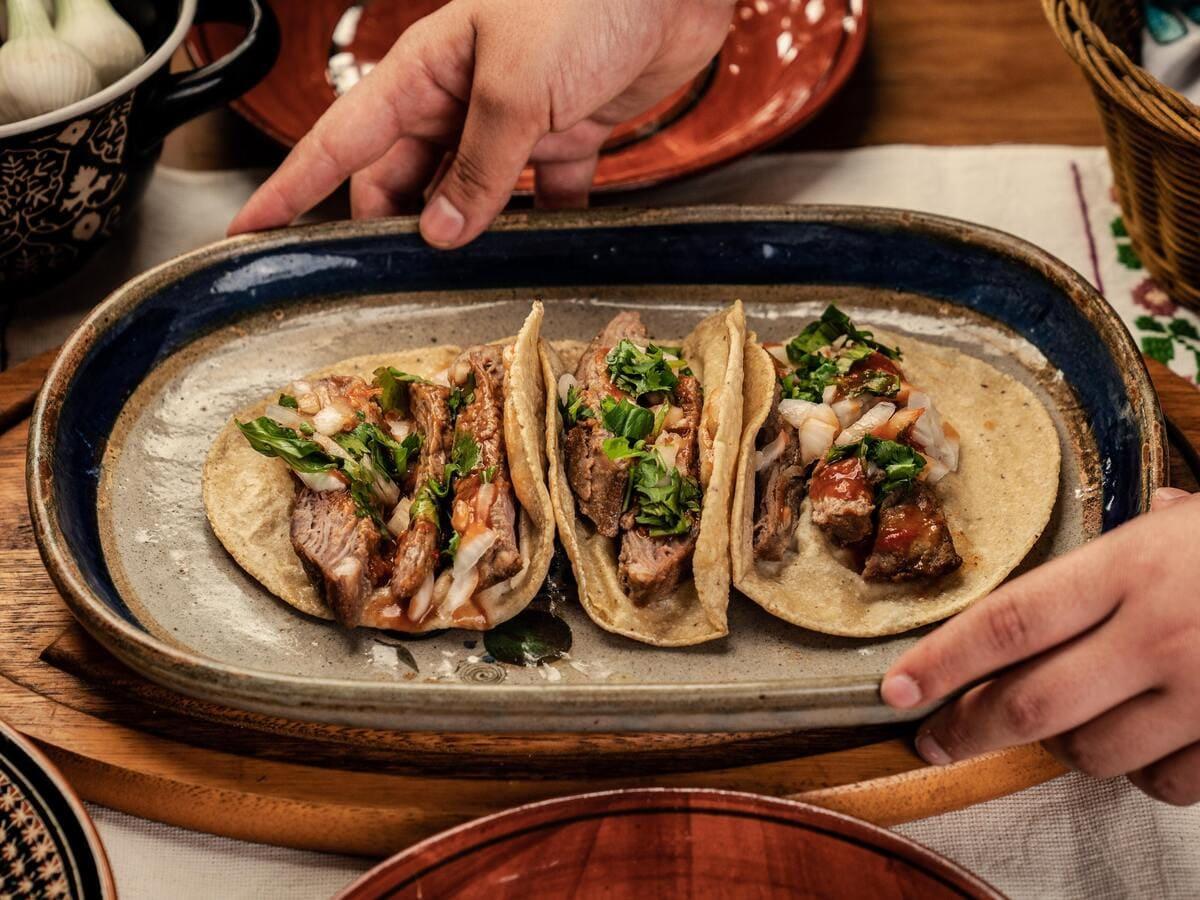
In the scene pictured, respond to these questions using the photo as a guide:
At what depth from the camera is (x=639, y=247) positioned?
3672mm

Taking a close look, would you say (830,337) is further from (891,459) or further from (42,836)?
(42,836)

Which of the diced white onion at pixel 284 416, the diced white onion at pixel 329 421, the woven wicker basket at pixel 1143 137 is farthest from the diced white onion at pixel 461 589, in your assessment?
the woven wicker basket at pixel 1143 137

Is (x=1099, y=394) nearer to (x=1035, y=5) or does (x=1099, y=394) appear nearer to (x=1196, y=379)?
(x=1196, y=379)

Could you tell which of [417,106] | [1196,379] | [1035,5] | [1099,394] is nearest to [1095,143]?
[1035,5]

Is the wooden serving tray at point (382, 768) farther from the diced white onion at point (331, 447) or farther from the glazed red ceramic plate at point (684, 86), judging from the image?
the glazed red ceramic plate at point (684, 86)

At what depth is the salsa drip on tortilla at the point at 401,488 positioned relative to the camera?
2.95 metres

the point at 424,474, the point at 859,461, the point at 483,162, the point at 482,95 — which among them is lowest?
the point at 859,461

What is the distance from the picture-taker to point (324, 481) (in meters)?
3.10

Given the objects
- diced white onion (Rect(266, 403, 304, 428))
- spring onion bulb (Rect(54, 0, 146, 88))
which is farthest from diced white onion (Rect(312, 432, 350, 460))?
spring onion bulb (Rect(54, 0, 146, 88))

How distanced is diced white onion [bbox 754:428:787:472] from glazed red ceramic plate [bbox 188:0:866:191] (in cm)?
124

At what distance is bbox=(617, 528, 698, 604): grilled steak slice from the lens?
296 cm

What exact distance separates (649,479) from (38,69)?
2115 mm

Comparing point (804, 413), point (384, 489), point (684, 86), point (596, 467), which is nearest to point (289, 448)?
point (384, 489)

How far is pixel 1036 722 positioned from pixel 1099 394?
1.20 m
